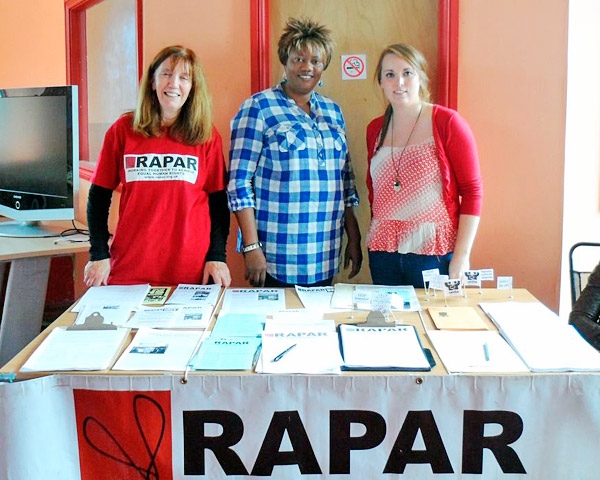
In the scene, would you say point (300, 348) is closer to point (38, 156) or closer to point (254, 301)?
point (254, 301)

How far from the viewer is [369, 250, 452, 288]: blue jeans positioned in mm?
2174

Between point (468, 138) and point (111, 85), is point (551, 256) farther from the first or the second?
point (111, 85)

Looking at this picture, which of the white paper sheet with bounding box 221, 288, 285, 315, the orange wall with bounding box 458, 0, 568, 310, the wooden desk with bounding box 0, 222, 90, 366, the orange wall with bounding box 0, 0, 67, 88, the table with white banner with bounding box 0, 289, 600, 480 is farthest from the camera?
the orange wall with bounding box 0, 0, 67, 88

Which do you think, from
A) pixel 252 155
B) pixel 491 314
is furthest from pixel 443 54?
pixel 491 314

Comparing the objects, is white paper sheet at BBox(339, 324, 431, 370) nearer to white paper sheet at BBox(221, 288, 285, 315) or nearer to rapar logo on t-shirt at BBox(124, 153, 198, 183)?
white paper sheet at BBox(221, 288, 285, 315)

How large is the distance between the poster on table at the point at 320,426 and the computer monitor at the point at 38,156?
5.53 feet

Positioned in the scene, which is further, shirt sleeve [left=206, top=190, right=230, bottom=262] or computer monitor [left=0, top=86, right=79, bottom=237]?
computer monitor [left=0, top=86, right=79, bottom=237]

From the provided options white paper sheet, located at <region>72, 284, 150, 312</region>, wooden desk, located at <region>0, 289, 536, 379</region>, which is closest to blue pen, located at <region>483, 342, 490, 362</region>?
wooden desk, located at <region>0, 289, 536, 379</region>

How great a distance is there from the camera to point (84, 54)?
12.5ft

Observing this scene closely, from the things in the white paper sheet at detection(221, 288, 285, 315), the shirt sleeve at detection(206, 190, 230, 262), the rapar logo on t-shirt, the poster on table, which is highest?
the rapar logo on t-shirt

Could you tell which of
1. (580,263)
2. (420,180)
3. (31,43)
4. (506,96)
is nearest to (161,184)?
(420,180)

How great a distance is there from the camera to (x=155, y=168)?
212 cm

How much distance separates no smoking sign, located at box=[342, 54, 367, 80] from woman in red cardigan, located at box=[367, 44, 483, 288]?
0.49 m

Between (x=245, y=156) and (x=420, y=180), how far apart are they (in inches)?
23.3
